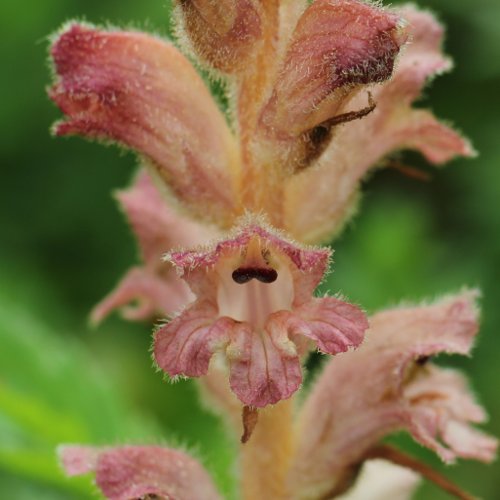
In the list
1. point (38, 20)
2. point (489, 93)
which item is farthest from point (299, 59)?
point (38, 20)

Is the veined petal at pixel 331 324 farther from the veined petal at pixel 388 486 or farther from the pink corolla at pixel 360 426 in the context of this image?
the veined petal at pixel 388 486

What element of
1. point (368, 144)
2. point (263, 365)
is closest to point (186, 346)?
point (263, 365)

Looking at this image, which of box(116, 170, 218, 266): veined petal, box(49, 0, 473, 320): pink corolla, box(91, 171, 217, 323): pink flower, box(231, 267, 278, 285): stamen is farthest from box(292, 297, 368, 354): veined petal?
box(91, 171, 217, 323): pink flower

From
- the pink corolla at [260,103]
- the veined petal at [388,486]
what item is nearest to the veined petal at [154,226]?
the pink corolla at [260,103]

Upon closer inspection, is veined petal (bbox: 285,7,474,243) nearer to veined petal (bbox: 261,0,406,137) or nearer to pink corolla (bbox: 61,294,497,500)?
veined petal (bbox: 261,0,406,137)

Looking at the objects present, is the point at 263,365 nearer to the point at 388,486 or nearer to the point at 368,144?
the point at 368,144

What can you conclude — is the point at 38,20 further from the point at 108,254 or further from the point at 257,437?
the point at 257,437
